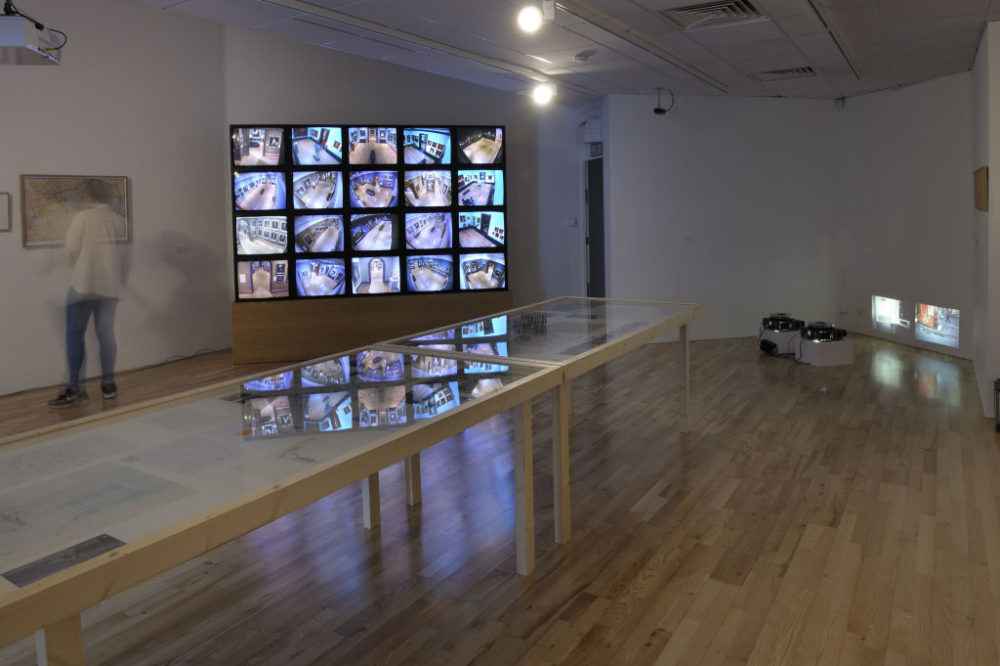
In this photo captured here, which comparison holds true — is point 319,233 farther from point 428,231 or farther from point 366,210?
point 428,231

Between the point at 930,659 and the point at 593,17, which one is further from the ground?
the point at 593,17

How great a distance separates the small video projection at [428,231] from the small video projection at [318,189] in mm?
692

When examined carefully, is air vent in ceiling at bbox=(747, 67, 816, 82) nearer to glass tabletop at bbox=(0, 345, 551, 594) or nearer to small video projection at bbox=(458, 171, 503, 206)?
small video projection at bbox=(458, 171, 503, 206)

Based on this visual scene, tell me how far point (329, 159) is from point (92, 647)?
216 inches

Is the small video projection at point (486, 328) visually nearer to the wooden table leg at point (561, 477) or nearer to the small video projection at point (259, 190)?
the wooden table leg at point (561, 477)

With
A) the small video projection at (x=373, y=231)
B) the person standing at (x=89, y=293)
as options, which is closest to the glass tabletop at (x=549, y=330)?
the small video projection at (x=373, y=231)

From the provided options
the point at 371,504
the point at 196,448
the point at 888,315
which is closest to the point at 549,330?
the point at 371,504

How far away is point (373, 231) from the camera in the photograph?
24.6 ft

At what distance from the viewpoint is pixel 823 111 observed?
8734 millimetres

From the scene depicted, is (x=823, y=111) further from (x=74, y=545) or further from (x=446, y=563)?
(x=74, y=545)

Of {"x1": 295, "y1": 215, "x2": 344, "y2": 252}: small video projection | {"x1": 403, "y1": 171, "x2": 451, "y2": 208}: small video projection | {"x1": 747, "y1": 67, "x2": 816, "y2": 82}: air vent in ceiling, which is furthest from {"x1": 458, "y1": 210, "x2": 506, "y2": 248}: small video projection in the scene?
{"x1": 747, "y1": 67, "x2": 816, "y2": 82}: air vent in ceiling

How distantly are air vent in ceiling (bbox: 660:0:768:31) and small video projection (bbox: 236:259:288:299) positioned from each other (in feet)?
13.4

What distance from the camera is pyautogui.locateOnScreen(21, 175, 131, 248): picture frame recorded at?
632 centimetres

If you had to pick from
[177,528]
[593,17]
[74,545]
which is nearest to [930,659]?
[177,528]
